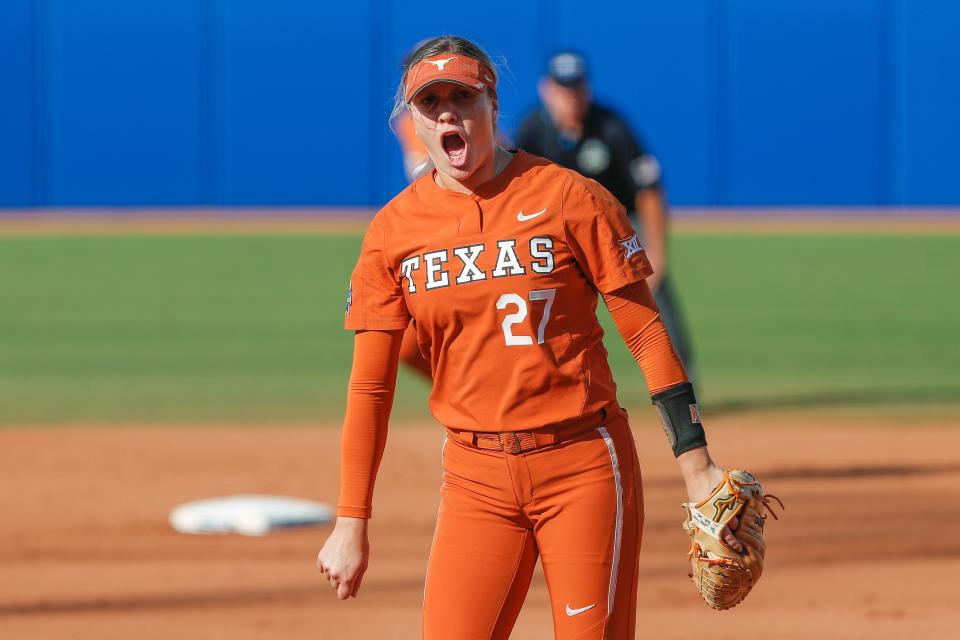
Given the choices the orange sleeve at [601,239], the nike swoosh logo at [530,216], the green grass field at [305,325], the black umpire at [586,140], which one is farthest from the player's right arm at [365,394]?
the green grass field at [305,325]

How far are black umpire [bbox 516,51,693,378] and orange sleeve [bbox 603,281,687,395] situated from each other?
5257 millimetres

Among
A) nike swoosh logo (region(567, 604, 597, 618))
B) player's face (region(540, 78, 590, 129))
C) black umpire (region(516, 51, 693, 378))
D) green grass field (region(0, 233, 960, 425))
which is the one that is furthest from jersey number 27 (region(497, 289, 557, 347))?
green grass field (region(0, 233, 960, 425))

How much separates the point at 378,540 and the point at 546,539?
3669 mm

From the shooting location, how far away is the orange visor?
342 centimetres

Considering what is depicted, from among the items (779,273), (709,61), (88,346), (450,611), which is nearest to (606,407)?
(450,611)

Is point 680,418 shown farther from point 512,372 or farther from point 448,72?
point 448,72

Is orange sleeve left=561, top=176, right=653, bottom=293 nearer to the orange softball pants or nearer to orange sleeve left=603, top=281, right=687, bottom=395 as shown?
orange sleeve left=603, top=281, right=687, bottom=395

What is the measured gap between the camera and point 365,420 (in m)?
3.59

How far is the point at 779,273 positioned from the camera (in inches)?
774

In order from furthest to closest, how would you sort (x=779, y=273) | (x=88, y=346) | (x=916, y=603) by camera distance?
(x=779, y=273), (x=88, y=346), (x=916, y=603)

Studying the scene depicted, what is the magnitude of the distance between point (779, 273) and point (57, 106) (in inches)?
587

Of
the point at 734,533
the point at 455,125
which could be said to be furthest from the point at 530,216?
the point at 734,533

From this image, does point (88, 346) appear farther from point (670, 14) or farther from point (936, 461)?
point (670, 14)

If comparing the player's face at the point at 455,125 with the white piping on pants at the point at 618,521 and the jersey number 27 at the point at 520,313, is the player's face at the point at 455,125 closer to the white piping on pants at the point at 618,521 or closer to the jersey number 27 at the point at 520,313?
the jersey number 27 at the point at 520,313
